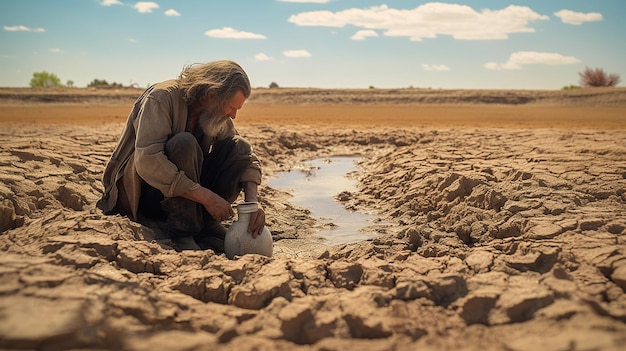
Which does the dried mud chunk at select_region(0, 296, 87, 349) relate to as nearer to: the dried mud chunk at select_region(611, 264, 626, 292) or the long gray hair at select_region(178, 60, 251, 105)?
the long gray hair at select_region(178, 60, 251, 105)

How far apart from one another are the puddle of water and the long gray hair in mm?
1444

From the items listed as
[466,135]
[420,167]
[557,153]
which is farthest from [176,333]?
[466,135]

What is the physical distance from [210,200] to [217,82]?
70cm

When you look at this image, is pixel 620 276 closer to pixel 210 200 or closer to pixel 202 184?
pixel 210 200

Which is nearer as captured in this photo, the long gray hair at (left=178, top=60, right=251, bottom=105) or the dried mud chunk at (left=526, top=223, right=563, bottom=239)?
the dried mud chunk at (left=526, top=223, right=563, bottom=239)

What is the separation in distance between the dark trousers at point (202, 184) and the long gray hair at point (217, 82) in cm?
33

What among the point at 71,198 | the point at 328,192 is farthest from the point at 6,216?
the point at 328,192

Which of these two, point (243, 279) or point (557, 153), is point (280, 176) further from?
point (243, 279)

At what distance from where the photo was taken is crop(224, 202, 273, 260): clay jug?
3.36 meters

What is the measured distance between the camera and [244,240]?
3361 mm

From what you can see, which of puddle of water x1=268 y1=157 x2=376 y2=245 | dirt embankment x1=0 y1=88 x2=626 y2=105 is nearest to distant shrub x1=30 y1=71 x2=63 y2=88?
dirt embankment x1=0 y1=88 x2=626 y2=105

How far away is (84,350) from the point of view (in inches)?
74.2

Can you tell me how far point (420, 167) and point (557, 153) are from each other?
1.44 metres

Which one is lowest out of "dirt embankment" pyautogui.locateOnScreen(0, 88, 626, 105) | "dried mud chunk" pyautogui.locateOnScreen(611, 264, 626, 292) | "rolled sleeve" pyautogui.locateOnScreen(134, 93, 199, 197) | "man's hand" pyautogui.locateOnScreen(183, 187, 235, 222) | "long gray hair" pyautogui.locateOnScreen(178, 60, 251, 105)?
"dried mud chunk" pyautogui.locateOnScreen(611, 264, 626, 292)
